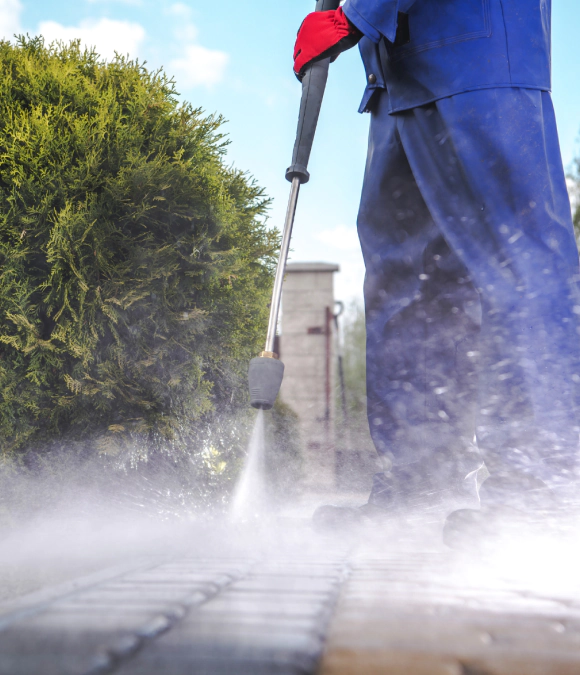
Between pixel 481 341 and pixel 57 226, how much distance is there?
1431 mm

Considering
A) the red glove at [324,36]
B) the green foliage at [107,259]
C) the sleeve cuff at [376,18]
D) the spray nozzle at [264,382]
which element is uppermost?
the red glove at [324,36]

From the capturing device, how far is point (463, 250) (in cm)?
153

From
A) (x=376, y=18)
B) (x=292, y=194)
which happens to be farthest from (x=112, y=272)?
(x=376, y=18)

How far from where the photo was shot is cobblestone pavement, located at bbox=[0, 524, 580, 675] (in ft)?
1.86

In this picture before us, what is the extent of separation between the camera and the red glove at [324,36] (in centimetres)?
168

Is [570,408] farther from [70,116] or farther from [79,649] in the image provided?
[70,116]

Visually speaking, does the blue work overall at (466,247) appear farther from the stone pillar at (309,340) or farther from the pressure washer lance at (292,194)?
the stone pillar at (309,340)

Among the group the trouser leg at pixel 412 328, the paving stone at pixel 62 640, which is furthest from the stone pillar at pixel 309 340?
the paving stone at pixel 62 640

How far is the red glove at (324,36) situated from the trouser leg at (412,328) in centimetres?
26

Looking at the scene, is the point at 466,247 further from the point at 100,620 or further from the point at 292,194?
the point at 100,620

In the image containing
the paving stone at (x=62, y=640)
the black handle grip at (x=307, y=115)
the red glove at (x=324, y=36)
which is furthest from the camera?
the black handle grip at (x=307, y=115)

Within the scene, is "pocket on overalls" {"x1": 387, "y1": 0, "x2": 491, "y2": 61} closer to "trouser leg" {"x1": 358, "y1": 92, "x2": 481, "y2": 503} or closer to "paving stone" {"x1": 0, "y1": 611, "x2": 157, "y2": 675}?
"trouser leg" {"x1": 358, "y1": 92, "x2": 481, "y2": 503}

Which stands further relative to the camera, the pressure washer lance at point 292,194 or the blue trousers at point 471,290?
the pressure washer lance at point 292,194

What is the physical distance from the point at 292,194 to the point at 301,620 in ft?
5.14
